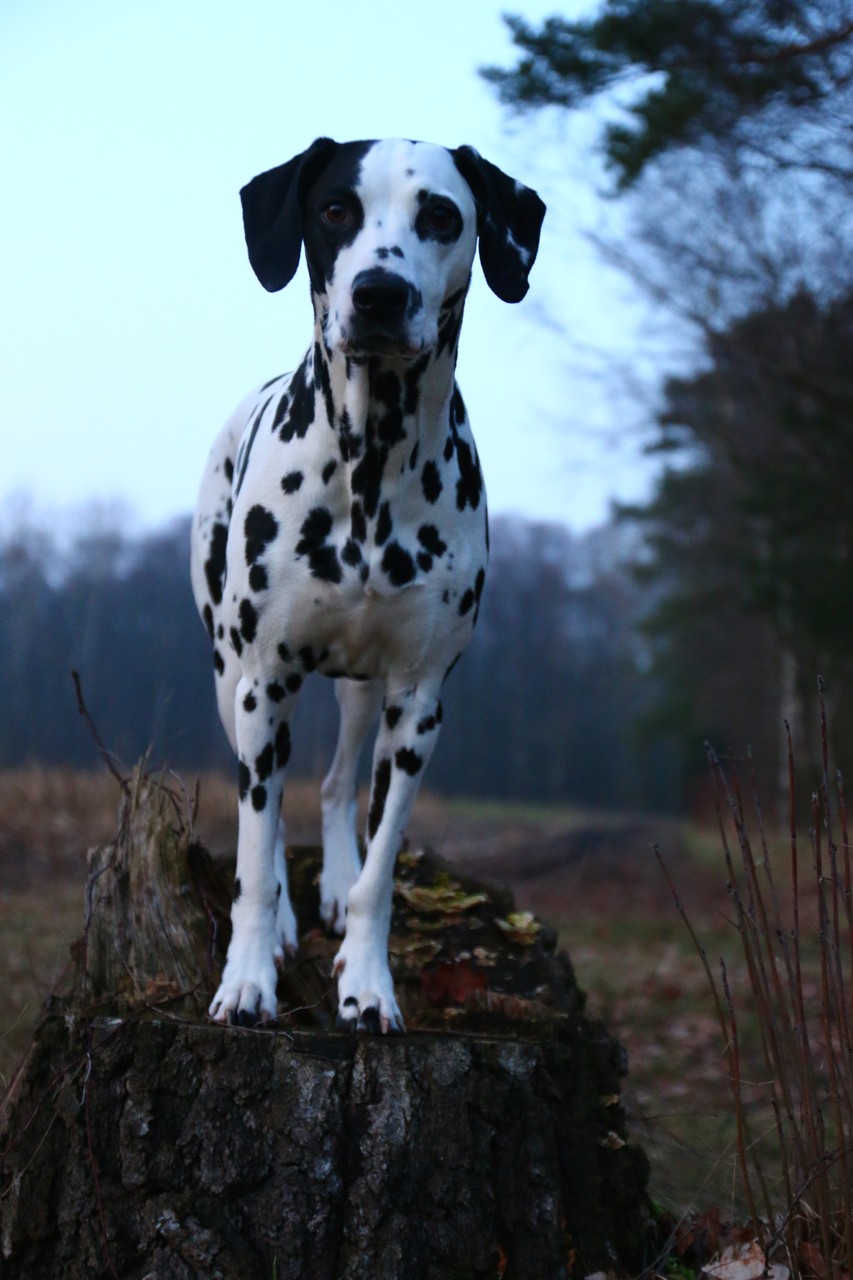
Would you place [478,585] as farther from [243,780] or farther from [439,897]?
[439,897]

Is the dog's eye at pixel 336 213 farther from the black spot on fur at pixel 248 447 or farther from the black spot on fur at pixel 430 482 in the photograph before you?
the black spot on fur at pixel 248 447

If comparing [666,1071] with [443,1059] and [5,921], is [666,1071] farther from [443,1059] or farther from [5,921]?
[443,1059]

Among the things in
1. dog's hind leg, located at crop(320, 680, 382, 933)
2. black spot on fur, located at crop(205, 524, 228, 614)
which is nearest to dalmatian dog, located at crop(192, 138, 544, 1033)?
dog's hind leg, located at crop(320, 680, 382, 933)

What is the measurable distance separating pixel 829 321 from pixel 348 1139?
46.3 feet

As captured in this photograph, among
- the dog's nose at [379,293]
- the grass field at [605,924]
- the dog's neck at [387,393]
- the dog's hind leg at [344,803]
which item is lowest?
the grass field at [605,924]

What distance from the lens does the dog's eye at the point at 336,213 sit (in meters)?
3.09

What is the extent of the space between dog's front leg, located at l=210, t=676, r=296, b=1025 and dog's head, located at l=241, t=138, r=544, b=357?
3.57 ft

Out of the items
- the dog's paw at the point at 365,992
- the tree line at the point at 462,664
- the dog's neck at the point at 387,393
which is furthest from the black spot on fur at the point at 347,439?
the tree line at the point at 462,664

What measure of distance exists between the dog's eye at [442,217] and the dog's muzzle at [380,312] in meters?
0.29

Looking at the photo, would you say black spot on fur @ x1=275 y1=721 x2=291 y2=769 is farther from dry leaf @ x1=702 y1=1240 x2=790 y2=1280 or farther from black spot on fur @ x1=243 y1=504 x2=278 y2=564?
dry leaf @ x1=702 y1=1240 x2=790 y2=1280

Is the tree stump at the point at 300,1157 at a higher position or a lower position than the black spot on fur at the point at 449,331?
lower

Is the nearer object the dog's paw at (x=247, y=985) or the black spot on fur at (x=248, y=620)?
the dog's paw at (x=247, y=985)

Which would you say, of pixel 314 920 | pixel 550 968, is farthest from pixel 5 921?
pixel 550 968

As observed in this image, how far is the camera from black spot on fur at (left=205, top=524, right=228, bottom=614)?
4.31 m
